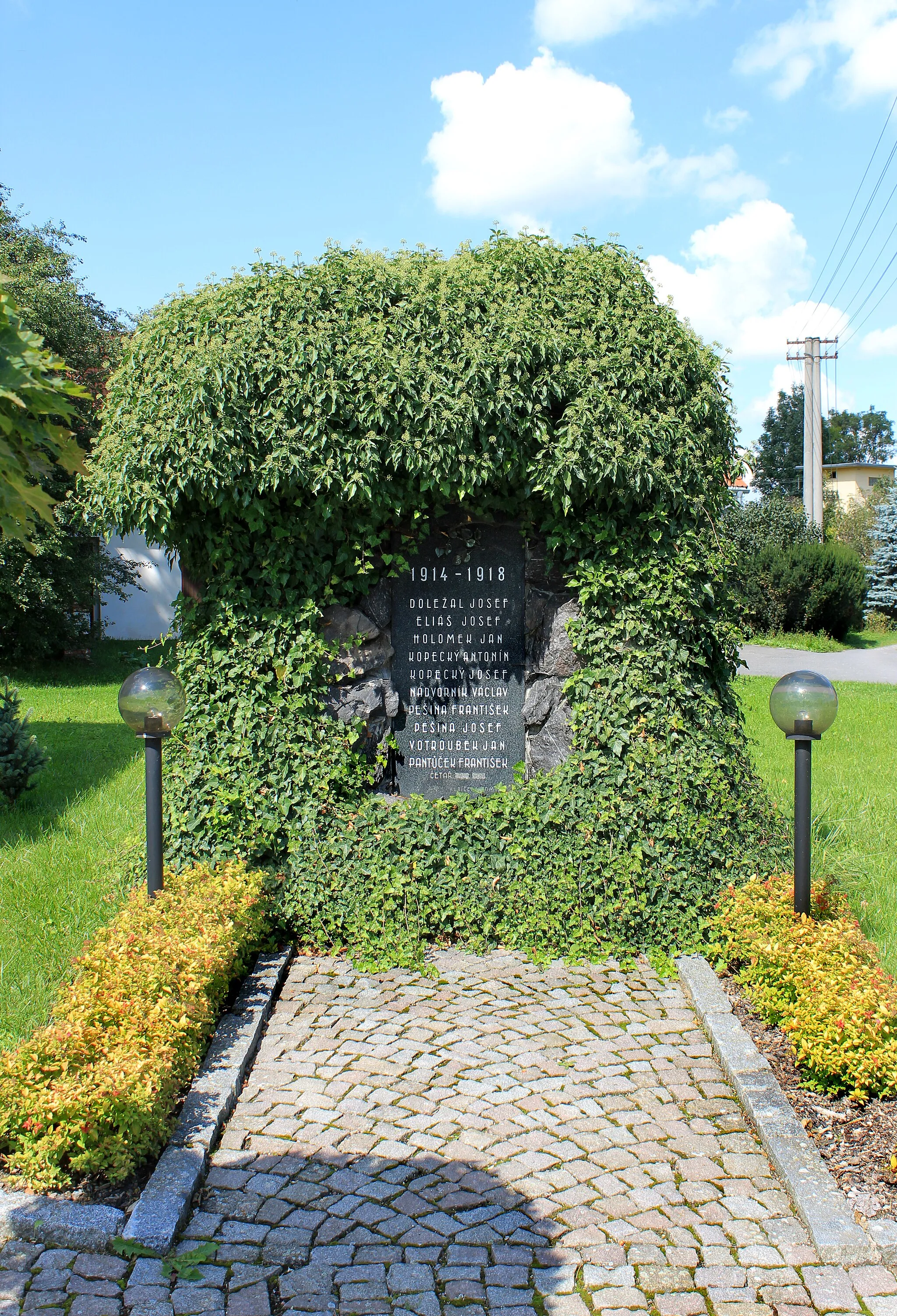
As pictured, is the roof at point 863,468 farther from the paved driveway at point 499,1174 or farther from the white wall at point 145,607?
the paved driveway at point 499,1174

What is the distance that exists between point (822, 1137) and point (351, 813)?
282 centimetres

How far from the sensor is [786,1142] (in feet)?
10.7

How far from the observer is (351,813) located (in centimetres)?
525

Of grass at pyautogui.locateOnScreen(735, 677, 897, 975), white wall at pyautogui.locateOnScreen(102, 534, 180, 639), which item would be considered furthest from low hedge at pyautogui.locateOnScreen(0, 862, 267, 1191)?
white wall at pyautogui.locateOnScreen(102, 534, 180, 639)

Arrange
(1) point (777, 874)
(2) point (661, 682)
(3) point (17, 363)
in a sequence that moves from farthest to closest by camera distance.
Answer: (2) point (661, 682) → (1) point (777, 874) → (3) point (17, 363)

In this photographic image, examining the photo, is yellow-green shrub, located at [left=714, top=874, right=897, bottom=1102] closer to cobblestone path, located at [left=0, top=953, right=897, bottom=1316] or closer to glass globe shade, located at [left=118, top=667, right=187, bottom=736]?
cobblestone path, located at [left=0, top=953, right=897, bottom=1316]

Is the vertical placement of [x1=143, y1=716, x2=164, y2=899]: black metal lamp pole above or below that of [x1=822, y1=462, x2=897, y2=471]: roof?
below

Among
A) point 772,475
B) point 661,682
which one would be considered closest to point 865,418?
point 772,475

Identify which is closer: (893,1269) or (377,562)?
(893,1269)

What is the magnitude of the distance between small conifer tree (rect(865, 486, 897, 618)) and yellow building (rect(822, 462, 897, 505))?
23.8 metres

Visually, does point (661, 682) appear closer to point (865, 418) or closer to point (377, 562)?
point (377, 562)

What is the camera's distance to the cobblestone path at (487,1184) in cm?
267

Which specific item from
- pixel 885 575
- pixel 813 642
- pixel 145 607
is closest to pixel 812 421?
pixel 885 575

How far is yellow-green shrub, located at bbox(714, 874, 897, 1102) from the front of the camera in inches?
136
